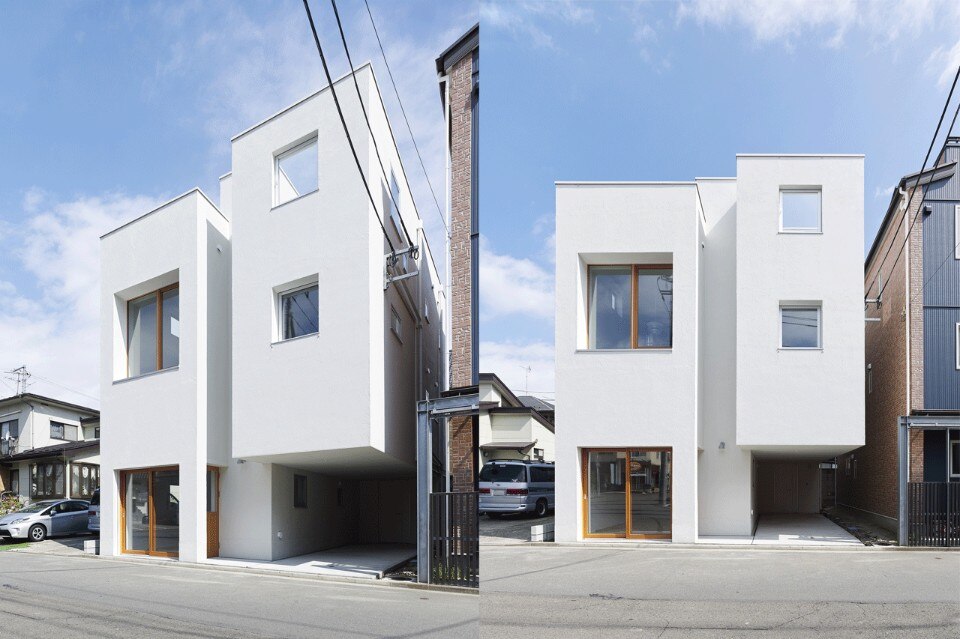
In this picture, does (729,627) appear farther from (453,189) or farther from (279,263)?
(279,263)

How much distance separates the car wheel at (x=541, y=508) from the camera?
4.42 metres

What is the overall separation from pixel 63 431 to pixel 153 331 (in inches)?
794

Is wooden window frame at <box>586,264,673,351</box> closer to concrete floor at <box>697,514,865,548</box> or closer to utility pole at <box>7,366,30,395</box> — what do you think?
concrete floor at <box>697,514,865,548</box>

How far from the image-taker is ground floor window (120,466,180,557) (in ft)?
39.2

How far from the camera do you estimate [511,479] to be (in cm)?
373

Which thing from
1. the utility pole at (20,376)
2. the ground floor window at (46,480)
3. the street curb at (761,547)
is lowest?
the ground floor window at (46,480)

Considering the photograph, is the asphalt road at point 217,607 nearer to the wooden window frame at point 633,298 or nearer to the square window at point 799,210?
the wooden window frame at point 633,298

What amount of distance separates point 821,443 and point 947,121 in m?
6.66

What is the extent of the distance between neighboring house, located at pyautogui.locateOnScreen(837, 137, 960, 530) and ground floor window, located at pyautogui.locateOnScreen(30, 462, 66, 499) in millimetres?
23430

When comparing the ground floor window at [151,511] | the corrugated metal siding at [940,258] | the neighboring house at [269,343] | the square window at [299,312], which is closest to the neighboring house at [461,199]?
the neighboring house at [269,343]

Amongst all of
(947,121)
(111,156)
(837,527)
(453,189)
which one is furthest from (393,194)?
(837,527)

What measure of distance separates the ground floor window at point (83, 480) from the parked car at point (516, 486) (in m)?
24.2

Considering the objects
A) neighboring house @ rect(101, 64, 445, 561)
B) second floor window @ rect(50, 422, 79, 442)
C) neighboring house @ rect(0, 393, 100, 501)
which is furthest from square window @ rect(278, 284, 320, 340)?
second floor window @ rect(50, 422, 79, 442)

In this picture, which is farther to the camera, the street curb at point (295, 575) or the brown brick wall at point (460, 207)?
the street curb at point (295, 575)
